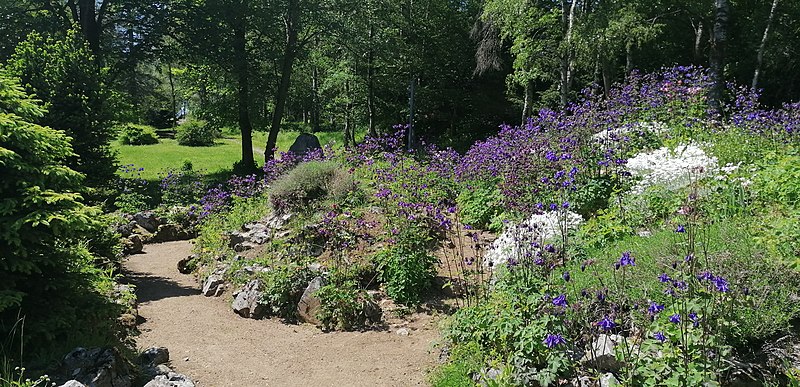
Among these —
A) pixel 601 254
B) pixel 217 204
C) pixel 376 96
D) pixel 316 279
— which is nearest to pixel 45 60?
pixel 217 204

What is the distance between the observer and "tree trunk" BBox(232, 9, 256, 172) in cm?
1897

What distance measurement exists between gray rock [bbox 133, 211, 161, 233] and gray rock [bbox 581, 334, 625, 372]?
11.5 meters

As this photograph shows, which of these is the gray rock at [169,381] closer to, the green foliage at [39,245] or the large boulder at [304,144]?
the green foliage at [39,245]

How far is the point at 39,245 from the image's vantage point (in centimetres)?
454

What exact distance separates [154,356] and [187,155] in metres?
22.5

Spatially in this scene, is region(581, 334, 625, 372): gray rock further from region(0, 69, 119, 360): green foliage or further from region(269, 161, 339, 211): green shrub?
region(269, 161, 339, 211): green shrub

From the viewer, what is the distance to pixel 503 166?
8.06 m

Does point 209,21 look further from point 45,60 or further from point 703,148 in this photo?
point 703,148

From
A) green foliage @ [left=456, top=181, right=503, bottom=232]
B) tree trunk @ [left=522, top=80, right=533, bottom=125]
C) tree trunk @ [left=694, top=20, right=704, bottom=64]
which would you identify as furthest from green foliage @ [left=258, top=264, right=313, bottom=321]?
tree trunk @ [left=694, top=20, right=704, bottom=64]

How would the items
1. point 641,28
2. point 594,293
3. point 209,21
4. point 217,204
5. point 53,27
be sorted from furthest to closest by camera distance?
point 209,21
point 53,27
point 641,28
point 217,204
point 594,293

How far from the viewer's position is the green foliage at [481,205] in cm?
832

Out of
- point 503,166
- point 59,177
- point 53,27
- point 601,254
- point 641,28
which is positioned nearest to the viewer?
point 59,177

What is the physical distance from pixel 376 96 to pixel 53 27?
12103 millimetres

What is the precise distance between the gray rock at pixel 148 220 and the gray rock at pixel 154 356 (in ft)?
26.3
